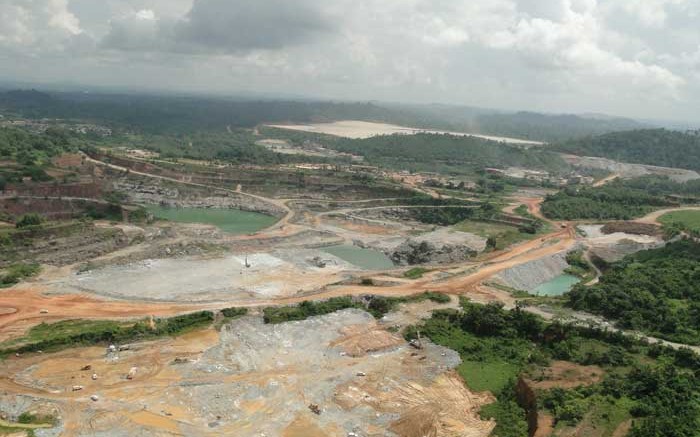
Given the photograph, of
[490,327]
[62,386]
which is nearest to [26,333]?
[62,386]

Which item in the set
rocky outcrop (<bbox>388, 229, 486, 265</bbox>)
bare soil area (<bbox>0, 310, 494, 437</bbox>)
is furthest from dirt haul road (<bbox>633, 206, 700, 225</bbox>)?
bare soil area (<bbox>0, 310, 494, 437</bbox>)

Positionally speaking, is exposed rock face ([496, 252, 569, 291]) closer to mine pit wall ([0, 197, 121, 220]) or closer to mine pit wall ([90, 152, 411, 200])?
mine pit wall ([90, 152, 411, 200])

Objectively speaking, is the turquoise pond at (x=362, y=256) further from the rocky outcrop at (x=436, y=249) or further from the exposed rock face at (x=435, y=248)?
the rocky outcrop at (x=436, y=249)

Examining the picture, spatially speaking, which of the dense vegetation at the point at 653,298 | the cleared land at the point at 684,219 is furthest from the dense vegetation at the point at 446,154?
the dense vegetation at the point at 653,298

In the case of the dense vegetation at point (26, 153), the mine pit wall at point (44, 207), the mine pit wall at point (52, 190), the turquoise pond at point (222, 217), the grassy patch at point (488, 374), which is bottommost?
the turquoise pond at point (222, 217)

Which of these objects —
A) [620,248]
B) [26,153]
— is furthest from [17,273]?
[620,248]

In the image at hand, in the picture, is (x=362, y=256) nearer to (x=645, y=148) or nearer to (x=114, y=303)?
(x=114, y=303)

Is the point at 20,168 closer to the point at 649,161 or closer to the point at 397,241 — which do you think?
the point at 397,241
